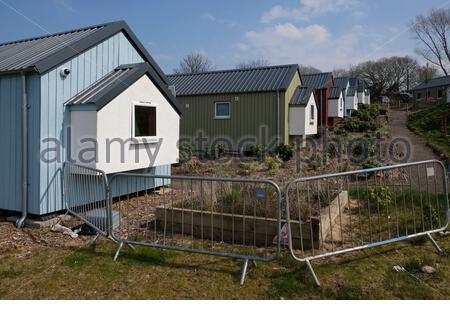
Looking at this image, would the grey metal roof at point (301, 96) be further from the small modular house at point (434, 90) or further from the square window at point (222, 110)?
the small modular house at point (434, 90)

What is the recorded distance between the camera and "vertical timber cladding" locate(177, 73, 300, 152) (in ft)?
57.9

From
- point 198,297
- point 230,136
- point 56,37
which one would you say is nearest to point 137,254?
point 198,297

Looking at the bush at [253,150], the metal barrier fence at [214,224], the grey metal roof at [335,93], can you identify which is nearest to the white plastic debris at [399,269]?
the metal barrier fence at [214,224]

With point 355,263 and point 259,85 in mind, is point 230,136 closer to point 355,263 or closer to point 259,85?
point 259,85

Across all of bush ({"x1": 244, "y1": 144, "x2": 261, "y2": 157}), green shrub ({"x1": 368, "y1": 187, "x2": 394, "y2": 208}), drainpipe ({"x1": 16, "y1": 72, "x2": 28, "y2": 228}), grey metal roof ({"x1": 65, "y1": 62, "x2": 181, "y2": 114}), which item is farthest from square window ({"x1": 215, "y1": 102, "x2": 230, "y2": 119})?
drainpipe ({"x1": 16, "y1": 72, "x2": 28, "y2": 228})

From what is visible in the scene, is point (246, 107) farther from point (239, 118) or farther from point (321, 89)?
point (321, 89)

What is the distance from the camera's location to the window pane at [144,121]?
7.69 m

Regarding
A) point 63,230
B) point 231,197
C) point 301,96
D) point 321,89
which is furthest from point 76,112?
point 321,89

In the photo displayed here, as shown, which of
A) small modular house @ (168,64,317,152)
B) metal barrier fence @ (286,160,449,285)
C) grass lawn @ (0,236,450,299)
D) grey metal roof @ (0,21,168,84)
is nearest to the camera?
grass lawn @ (0,236,450,299)

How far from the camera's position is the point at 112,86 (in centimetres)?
709

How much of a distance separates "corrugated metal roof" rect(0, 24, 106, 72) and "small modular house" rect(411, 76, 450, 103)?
5181 cm

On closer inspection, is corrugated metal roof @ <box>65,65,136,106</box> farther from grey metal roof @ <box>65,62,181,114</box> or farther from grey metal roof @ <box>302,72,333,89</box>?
grey metal roof @ <box>302,72,333,89</box>

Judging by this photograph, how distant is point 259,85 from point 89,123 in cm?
1252

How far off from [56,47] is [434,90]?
58.1 m
